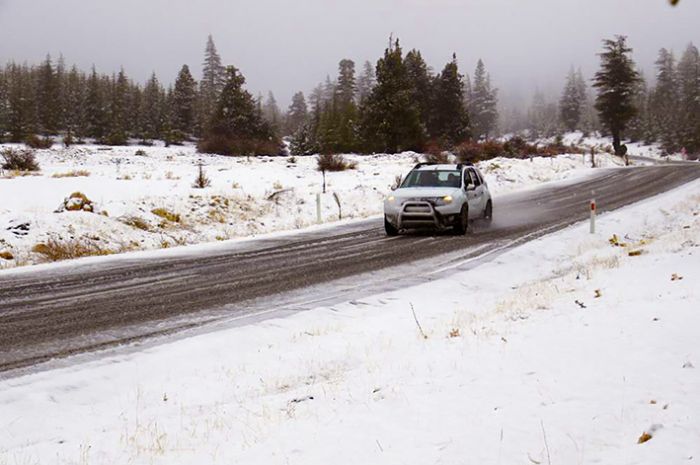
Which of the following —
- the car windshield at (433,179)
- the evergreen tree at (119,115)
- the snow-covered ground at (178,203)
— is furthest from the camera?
the evergreen tree at (119,115)

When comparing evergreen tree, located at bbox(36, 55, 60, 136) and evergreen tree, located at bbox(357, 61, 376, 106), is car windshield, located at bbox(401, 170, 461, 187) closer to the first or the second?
evergreen tree, located at bbox(36, 55, 60, 136)

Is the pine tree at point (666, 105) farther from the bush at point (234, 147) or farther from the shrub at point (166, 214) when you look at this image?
the shrub at point (166, 214)

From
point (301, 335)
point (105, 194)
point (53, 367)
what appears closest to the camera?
point (53, 367)

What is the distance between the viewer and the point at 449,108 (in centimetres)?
5903

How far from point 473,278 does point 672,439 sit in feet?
23.6

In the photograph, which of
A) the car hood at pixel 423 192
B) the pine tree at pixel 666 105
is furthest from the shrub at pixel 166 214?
the pine tree at pixel 666 105

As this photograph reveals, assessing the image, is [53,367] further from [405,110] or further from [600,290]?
[405,110]

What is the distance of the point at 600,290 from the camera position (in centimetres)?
758

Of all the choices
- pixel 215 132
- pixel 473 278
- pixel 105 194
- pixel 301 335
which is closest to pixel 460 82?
pixel 215 132

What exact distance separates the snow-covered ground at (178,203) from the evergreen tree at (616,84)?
3332 centimetres

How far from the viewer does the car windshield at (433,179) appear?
52.2 ft

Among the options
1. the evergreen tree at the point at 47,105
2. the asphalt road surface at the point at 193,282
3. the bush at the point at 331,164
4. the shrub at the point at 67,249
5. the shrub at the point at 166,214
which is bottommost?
the asphalt road surface at the point at 193,282

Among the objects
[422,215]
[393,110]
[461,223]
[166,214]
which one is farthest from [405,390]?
[393,110]

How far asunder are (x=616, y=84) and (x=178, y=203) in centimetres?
5807
